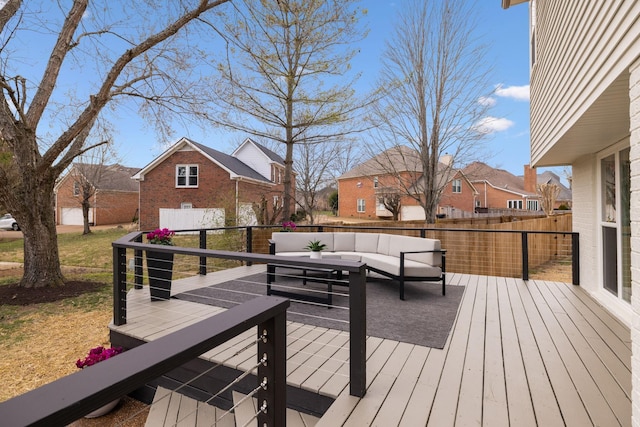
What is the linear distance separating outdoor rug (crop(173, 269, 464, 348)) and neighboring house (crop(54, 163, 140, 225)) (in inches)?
774

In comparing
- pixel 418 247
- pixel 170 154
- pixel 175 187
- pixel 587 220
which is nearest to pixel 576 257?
pixel 587 220

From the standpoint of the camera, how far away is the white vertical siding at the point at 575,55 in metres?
2.17

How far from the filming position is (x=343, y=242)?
693 cm

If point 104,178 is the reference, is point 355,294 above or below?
below

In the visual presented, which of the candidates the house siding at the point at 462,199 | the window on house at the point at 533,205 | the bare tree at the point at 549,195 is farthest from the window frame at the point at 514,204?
the bare tree at the point at 549,195

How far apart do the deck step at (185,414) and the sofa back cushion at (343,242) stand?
4.08 metres

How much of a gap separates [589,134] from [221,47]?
27.2 ft

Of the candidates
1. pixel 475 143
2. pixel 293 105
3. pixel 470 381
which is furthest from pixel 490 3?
pixel 470 381

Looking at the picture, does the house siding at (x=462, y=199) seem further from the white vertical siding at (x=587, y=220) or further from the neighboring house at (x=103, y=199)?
the neighboring house at (x=103, y=199)

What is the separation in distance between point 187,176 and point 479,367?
1846 cm

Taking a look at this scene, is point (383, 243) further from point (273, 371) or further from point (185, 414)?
point (273, 371)

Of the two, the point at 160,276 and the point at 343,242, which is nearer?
the point at 160,276

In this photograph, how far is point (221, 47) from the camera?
28.9ft

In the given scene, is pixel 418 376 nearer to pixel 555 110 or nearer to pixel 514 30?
pixel 555 110
